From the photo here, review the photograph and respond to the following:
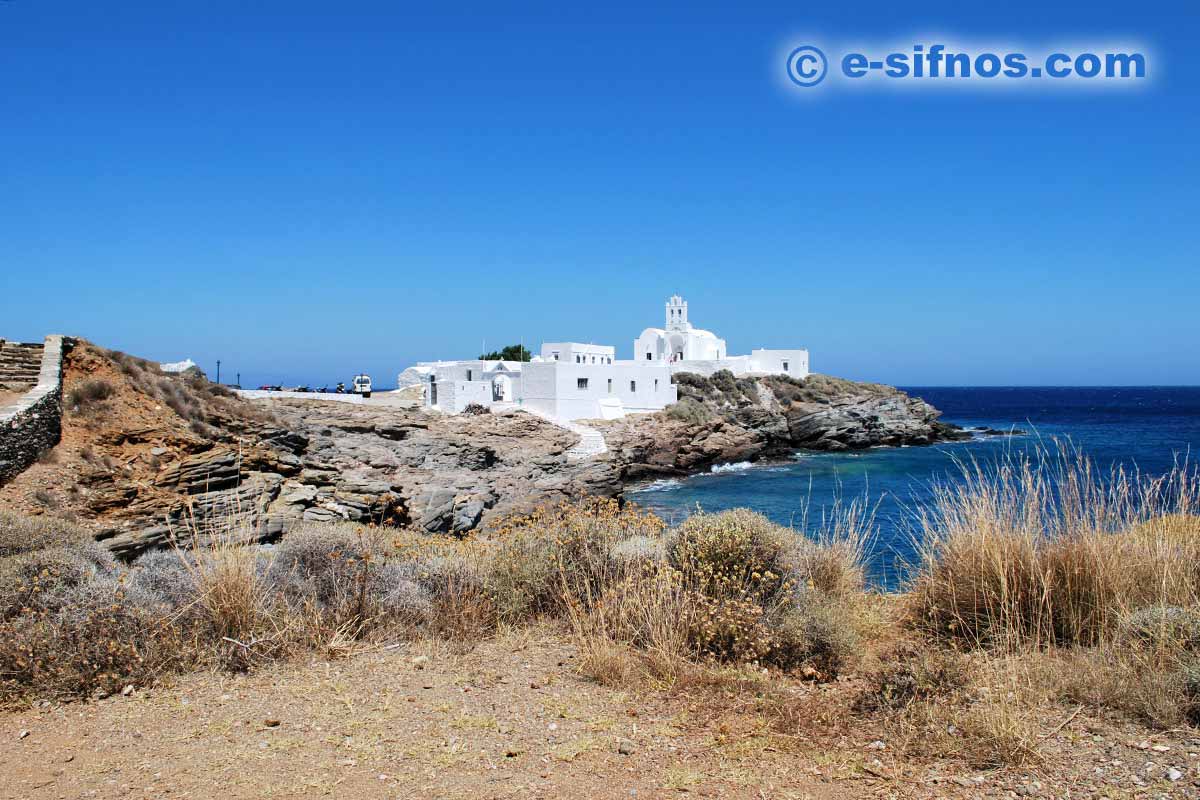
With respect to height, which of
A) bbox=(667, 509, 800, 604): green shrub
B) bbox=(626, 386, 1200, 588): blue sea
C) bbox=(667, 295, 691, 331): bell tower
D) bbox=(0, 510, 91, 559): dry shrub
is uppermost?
bbox=(667, 295, 691, 331): bell tower

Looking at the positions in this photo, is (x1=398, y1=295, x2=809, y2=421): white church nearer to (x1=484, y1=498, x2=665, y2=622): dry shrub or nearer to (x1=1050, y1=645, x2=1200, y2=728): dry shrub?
(x1=484, y1=498, x2=665, y2=622): dry shrub

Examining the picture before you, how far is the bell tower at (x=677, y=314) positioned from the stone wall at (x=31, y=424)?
161ft

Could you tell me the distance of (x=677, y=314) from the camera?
2334 inches

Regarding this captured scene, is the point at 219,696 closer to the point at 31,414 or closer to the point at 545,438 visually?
the point at 31,414

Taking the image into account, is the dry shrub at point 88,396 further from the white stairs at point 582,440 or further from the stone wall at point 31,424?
the white stairs at point 582,440

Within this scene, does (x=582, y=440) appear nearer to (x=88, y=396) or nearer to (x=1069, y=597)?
(x=88, y=396)

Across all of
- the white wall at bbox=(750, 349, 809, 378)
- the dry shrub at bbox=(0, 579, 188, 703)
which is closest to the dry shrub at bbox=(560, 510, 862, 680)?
the dry shrub at bbox=(0, 579, 188, 703)

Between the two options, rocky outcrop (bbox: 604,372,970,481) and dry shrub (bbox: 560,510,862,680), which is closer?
dry shrub (bbox: 560,510,862,680)

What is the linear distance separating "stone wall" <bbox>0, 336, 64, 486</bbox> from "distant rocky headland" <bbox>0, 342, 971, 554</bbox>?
20 cm

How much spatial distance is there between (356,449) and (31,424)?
606 inches

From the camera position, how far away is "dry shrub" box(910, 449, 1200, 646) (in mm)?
4680

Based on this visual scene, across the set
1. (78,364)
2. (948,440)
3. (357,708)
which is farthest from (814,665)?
(948,440)

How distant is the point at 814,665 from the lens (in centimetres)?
466

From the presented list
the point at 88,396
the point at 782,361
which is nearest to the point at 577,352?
the point at 782,361
